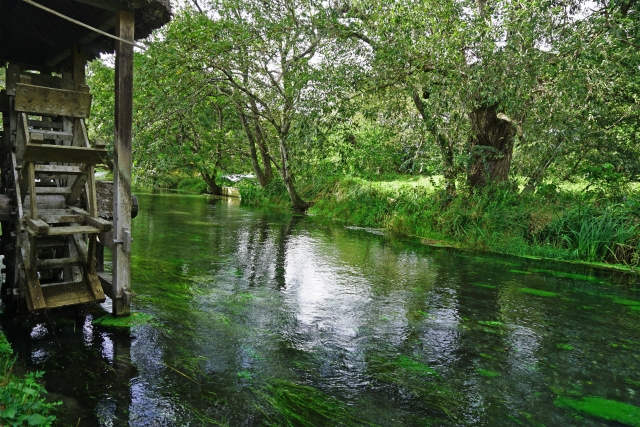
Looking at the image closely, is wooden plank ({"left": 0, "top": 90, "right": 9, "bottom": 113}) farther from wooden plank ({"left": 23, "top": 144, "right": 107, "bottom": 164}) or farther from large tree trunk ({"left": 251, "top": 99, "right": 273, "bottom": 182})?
large tree trunk ({"left": 251, "top": 99, "right": 273, "bottom": 182})

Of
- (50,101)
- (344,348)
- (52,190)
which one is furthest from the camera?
(52,190)

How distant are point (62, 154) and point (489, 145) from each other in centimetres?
1084

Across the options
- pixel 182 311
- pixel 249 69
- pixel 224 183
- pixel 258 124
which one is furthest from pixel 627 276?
pixel 224 183

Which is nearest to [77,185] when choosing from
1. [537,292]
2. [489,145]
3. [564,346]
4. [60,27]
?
[60,27]

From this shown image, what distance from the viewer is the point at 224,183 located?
2734 cm

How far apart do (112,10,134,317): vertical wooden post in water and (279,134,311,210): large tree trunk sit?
405 inches

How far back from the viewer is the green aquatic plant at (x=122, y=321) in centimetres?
499

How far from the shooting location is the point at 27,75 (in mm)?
5508

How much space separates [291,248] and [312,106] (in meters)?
3.37

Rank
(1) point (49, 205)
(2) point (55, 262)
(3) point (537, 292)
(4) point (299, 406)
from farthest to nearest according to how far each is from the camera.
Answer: (3) point (537, 292) → (1) point (49, 205) → (2) point (55, 262) → (4) point (299, 406)

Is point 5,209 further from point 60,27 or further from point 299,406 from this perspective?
point 299,406

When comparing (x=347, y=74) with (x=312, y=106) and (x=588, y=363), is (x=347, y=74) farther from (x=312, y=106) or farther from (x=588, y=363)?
(x=588, y=363)

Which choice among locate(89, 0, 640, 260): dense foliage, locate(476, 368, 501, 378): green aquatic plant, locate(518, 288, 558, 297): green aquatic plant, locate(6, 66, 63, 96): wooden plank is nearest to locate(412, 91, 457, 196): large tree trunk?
locate(89, 0, 640, 260): dense foliage

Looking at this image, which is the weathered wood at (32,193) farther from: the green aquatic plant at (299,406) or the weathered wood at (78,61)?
the green aquatic plant at (299,406)
